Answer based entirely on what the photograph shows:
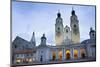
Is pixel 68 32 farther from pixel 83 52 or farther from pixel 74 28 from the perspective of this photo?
pixel 83 52

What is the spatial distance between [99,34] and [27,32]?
3.44ft

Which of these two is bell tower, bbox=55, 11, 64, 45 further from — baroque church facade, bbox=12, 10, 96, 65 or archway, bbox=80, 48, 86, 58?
archway, bbox=80, 48, 86, 58

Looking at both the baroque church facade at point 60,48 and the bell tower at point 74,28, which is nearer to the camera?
the baroque church facade at point 60,48

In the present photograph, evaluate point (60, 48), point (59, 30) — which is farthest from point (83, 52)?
point (59, 30)

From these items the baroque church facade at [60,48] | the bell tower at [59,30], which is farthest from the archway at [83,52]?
the bell tower at [59,30]

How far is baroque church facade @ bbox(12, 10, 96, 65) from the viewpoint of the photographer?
2.35 meters

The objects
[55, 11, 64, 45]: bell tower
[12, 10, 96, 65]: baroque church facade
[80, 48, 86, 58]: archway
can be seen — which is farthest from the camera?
[80, 48, 86, 58]: archway

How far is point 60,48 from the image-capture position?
252cm

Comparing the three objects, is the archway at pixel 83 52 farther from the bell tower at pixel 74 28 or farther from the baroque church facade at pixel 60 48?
the bell tower at pixel 74 28

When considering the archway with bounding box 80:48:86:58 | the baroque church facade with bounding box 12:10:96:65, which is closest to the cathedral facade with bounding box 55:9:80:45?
the baroque church facade with bounding box 12:10:96:65

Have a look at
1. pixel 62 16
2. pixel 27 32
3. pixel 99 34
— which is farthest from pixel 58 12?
pixel 99 34

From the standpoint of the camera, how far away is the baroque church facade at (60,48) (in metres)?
2.35

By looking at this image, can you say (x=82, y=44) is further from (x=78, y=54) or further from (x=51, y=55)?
(x=51, y=55)

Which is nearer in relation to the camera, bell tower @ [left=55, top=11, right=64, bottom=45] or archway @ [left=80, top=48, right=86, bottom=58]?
bell tower @ [left=55, top=11, right=64, bottom=45]
